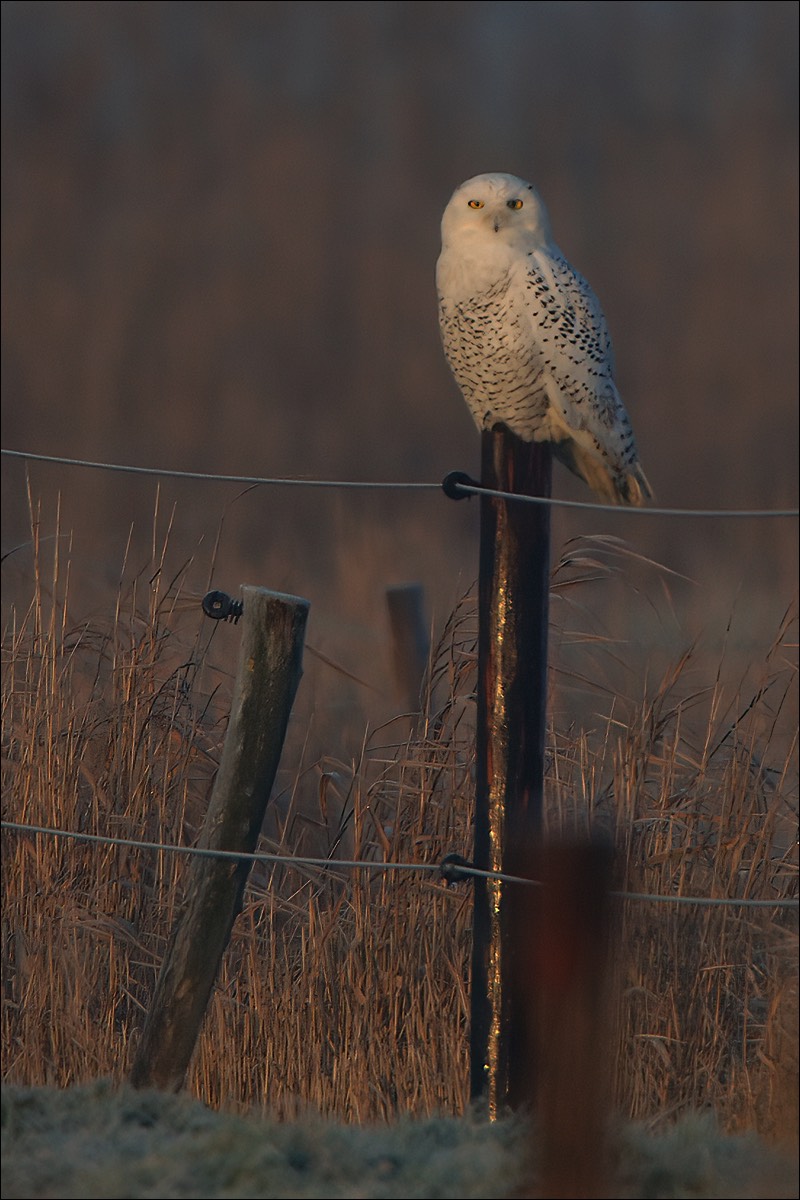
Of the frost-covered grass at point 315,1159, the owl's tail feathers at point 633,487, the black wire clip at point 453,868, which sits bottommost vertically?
the frost-covered grass at point 315,1159

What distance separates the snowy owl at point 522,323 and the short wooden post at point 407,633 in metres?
2.51

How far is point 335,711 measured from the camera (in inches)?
319

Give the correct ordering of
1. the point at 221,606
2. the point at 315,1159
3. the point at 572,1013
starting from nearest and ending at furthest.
Answer: 1. the point at 572,1013
2. the point at 315,1159
3. the point at 221,606

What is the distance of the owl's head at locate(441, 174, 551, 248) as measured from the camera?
325 centimetres

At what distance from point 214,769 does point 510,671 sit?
1.27 meters

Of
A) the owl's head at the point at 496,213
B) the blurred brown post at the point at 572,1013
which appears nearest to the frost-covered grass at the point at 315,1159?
the blurred brown post at the point at 572,1013

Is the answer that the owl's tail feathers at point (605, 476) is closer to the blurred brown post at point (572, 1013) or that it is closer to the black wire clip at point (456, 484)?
the black wire clip at point (456, 484)

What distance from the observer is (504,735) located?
254 centimetres

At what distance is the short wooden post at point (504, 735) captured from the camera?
253 centimetres

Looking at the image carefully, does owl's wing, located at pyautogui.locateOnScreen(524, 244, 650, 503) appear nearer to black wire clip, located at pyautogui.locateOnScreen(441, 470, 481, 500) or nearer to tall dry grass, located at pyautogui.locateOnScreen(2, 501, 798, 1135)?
tall dry grass, located at pyautogui.locateOnScreen(2, 501, 798, 1135)

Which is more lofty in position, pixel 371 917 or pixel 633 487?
pixel 633 487

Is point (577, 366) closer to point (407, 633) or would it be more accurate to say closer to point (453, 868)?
point (453, 868)

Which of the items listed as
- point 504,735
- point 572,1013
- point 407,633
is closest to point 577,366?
point 504,735

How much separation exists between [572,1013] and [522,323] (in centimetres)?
193
